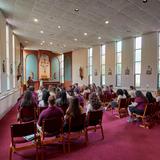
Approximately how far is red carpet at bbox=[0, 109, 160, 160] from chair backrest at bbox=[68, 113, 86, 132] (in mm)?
394

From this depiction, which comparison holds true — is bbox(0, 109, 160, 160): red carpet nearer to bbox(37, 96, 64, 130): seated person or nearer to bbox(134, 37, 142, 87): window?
bbox(37, 96, 64, 130): seated person

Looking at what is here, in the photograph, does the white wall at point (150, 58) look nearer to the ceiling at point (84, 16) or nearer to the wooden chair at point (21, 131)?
the ceiling at point (84, 16)

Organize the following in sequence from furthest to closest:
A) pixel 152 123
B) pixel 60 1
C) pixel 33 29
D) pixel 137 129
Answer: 1. pixel 33 29
2. pixel 60 1
3. pixel 152 123
4. pixel 137 129

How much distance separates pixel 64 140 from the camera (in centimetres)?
406

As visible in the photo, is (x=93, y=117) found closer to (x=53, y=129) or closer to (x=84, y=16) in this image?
(x=53, y=129)

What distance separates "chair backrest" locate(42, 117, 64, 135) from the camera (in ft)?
12.0

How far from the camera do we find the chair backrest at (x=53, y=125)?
3.65 meters

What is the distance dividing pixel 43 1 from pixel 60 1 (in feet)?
2.13

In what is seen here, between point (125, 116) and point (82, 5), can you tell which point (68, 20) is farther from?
point (125, 116)

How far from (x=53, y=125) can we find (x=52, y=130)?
0.12 m

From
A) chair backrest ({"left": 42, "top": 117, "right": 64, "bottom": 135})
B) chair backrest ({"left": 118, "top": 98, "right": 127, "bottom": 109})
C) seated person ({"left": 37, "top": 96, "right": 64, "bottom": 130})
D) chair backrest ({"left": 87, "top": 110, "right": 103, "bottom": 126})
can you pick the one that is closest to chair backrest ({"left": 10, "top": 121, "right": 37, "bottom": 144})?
chair backrest ({"left": 42, "top": 117, "right": 64, "bottom": 135})

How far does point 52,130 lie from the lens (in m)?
3.79

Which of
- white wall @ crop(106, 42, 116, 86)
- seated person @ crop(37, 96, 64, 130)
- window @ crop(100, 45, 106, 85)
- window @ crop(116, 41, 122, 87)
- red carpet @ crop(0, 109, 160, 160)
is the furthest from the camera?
window @ crop(100, 45, 106, 85)

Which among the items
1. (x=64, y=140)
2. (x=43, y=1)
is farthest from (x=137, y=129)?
(x=43, y=1)
